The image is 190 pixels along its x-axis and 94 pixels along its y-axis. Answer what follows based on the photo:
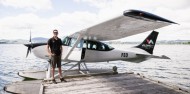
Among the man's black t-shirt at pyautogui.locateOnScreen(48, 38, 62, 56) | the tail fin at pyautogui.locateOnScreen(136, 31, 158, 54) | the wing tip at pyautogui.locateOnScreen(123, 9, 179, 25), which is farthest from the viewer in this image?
the tail fin at pyautogui.locateOnScreen(136, 31, 158, 54)

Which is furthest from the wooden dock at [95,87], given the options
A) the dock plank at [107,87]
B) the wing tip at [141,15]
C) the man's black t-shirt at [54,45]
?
the wing tip at [141,15]

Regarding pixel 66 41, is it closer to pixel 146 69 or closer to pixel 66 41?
pixel 66 41

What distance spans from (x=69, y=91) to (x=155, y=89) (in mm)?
2478

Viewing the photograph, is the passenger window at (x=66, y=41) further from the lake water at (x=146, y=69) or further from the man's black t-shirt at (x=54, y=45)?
the man's black t-shirt at (x=54, y=45)

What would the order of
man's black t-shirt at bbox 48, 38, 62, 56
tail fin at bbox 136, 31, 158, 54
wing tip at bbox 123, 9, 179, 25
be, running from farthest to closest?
tail fin at bbox 136, 31, 158, 54 < man's black t-shirt at bbox 48, 38, 62, 56 < wing tip at bbox 123, 9, 179, 25

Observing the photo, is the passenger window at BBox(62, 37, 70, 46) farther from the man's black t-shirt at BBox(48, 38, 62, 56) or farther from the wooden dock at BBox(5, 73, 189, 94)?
the man's black t-shirt at BBox(48, 38, 62, 56)

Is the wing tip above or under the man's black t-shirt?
above

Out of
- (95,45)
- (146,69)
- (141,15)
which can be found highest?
(141,15)

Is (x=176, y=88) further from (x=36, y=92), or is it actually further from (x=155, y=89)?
(x=36, y=92)

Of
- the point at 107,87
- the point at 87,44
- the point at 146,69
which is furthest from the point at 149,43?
the point at 146,69

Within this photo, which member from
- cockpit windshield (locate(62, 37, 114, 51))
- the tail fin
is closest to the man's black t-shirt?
cockpit windshield (locate(62, 37, 114, 51))

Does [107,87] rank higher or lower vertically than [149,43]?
lower

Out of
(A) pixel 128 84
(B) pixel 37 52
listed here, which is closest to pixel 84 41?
(B) pixel 37 52

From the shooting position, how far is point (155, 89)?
6305mm
